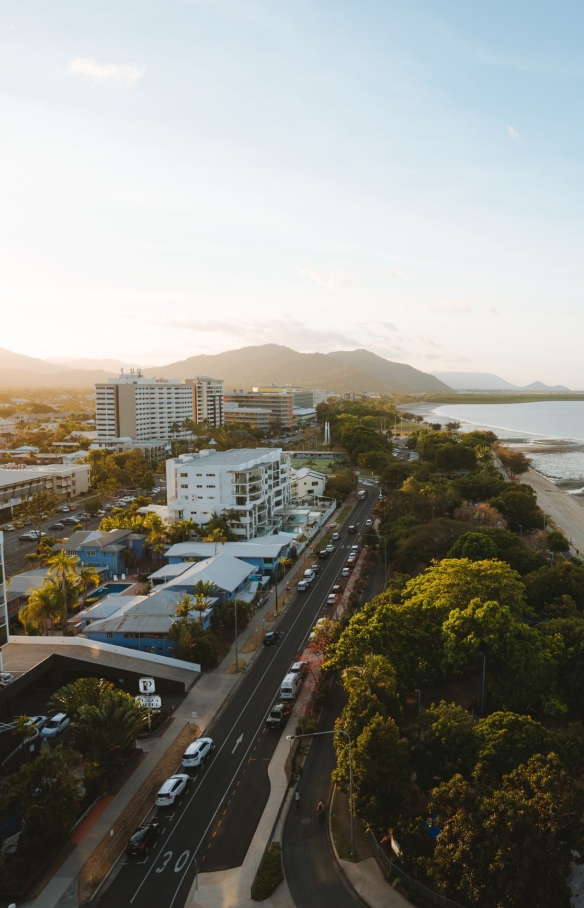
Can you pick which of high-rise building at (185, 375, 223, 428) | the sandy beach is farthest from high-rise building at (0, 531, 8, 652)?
high-rise building at (185, 375, 223, 428)

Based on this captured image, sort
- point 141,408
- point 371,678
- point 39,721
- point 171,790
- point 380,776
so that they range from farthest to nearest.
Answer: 1. point 141,408
2. point 39,721
3. point 371,678
4. point 171,790
5. point 380,776

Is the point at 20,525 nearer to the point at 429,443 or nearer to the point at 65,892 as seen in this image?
the point at 65,892

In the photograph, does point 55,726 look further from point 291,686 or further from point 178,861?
point 291,686

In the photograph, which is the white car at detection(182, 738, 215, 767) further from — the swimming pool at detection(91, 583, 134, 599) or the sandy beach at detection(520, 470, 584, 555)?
the sandy beach at detection(520, 470, 584, 555)

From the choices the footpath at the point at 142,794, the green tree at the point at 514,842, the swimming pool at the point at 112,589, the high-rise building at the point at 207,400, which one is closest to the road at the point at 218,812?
the footpath at the point at 142,794

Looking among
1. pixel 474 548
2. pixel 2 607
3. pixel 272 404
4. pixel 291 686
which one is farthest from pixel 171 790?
pixel 272 404

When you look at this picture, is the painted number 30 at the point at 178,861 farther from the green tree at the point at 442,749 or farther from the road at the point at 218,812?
the green tree at the point at 442,749
